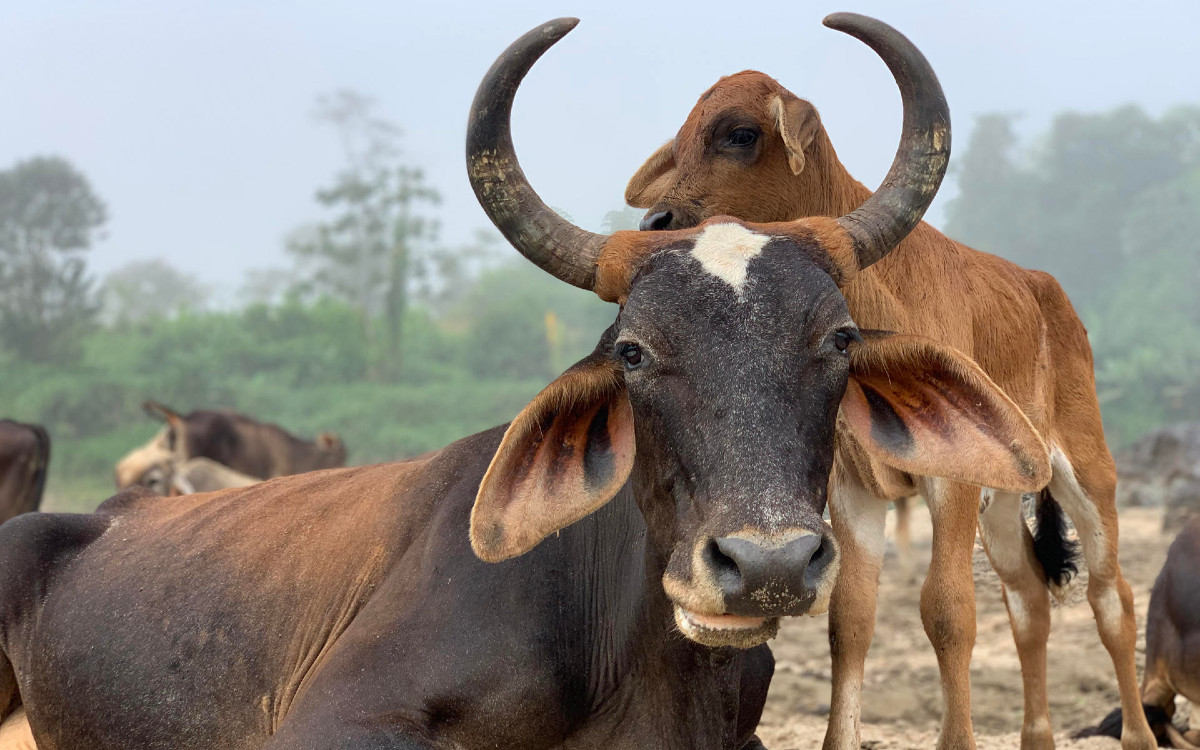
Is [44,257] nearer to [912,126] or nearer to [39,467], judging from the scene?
[39,467]

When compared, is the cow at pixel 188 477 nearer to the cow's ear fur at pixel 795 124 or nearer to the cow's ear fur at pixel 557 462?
the cow's ear fur at pixel 795 124

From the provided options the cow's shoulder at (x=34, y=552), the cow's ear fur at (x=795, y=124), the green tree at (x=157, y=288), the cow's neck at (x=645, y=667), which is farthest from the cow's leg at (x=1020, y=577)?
the green tree at (x=157, y=288)

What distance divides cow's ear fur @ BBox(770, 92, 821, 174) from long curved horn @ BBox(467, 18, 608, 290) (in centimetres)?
156

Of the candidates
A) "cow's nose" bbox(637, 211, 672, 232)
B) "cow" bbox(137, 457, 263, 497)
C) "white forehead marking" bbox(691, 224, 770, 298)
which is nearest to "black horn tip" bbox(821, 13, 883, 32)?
"white forehead marking" bbox(691, 224, 770, 298)

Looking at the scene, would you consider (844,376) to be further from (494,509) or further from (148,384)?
(148,384)

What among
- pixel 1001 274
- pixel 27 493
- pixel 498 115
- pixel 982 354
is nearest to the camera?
pixel 498 115

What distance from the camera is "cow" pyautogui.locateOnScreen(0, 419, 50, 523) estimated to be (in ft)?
44.5

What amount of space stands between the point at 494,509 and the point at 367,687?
2.63ft

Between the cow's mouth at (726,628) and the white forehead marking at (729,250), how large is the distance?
0.82m

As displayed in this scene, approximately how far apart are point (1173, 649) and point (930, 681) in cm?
214

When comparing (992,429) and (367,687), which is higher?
(992,429)

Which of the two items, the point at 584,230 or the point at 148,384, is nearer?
the point at 584,230

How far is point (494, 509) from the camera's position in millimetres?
3189

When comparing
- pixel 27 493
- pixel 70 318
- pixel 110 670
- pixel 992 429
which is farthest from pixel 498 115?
pixel 70 318
